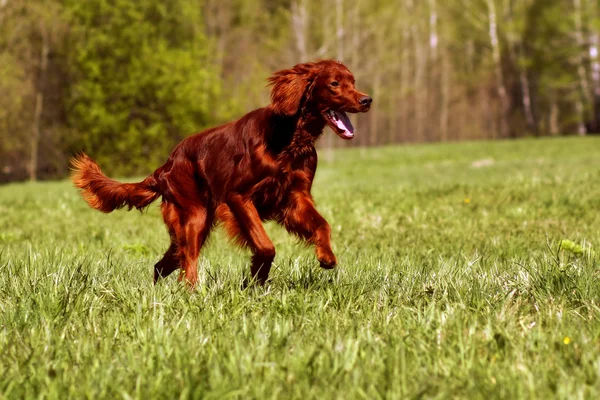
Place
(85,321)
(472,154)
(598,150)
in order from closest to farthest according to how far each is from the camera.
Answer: (85,321)
(598,150)
(472,154)

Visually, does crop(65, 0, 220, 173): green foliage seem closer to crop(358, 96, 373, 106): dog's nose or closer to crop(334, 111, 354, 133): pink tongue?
crop(334, 111, 354, 133): pink tongue

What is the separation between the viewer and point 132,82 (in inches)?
1049

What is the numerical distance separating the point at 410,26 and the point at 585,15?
13.6 meters

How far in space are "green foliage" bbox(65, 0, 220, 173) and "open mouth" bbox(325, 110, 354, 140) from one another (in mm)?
23885

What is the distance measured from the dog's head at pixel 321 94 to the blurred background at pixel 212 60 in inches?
902

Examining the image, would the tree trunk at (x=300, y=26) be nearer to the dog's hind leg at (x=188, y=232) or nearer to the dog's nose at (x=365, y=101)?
the dog's hind leg at (x=188, y=232)

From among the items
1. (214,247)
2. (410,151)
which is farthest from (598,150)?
(214,247)

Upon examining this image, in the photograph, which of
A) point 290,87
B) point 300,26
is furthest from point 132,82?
point 290,87

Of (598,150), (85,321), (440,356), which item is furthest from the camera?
(598,150)

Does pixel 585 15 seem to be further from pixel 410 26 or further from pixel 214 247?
pixel 214 247

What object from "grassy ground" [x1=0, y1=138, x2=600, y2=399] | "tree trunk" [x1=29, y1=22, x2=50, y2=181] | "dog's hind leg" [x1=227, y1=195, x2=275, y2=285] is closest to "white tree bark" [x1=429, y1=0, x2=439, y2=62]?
"tree trunk" [x1=29, y1=22, x2=50, y2=181]

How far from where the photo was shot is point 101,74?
1056 inches

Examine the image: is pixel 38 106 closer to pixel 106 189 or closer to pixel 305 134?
pixel 106 189

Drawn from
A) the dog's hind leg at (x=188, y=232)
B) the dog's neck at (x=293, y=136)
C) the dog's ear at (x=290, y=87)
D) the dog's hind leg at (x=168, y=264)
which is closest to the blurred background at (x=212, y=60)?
the dog's hind leg at (x=168, y=264)
